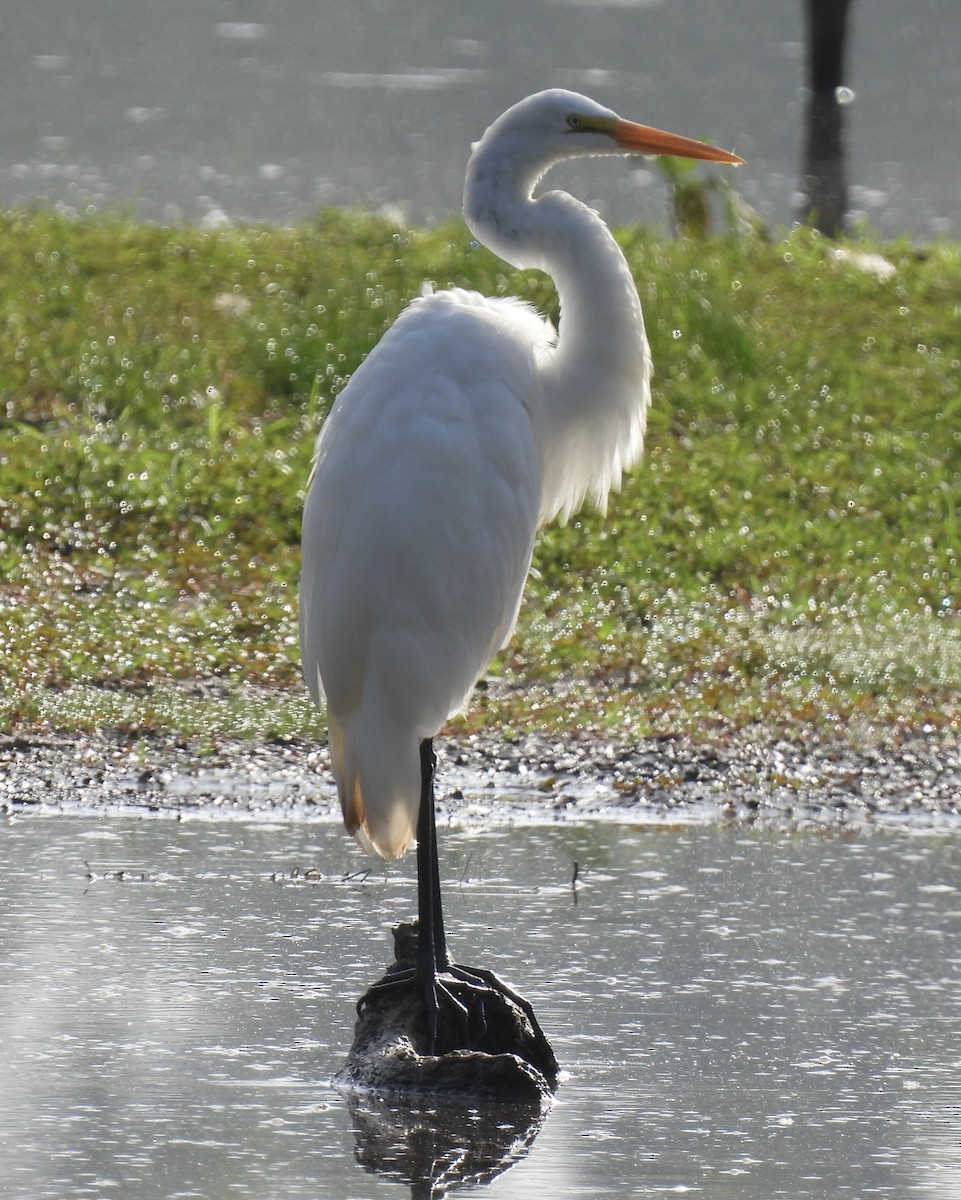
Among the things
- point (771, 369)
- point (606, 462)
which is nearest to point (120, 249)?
point (771, 369)

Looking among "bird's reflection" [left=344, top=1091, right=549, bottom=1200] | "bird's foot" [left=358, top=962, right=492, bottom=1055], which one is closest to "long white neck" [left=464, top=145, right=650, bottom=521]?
"bird's foot" [left=358, top=962, right=492, bottom=1055]

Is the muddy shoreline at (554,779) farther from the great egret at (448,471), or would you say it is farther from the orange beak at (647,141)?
the orange beak at (647,141)

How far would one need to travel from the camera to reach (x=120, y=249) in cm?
900

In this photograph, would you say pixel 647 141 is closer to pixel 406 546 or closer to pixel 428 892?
pixel 406 546

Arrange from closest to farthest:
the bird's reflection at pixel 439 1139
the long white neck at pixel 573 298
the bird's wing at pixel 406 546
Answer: the bird's reflection at pixel 439 1139 → the bird's wing at pixel 406 546 → the long white neck at pixel 573 298

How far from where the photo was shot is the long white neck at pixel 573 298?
3.83 meters

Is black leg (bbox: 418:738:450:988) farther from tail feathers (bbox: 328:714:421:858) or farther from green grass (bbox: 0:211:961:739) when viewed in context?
green grass (bbox: 0:211:961:739)

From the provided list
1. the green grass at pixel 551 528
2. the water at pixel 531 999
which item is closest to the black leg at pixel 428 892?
the water at pixel 531 999

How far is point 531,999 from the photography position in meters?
3.58

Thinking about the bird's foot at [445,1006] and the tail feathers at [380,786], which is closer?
the bird's foot at [445,1006]

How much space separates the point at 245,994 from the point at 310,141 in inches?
510

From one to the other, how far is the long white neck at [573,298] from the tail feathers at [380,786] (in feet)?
2.56

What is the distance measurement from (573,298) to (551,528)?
251cm

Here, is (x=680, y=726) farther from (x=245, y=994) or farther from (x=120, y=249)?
(x=120, y=249)
